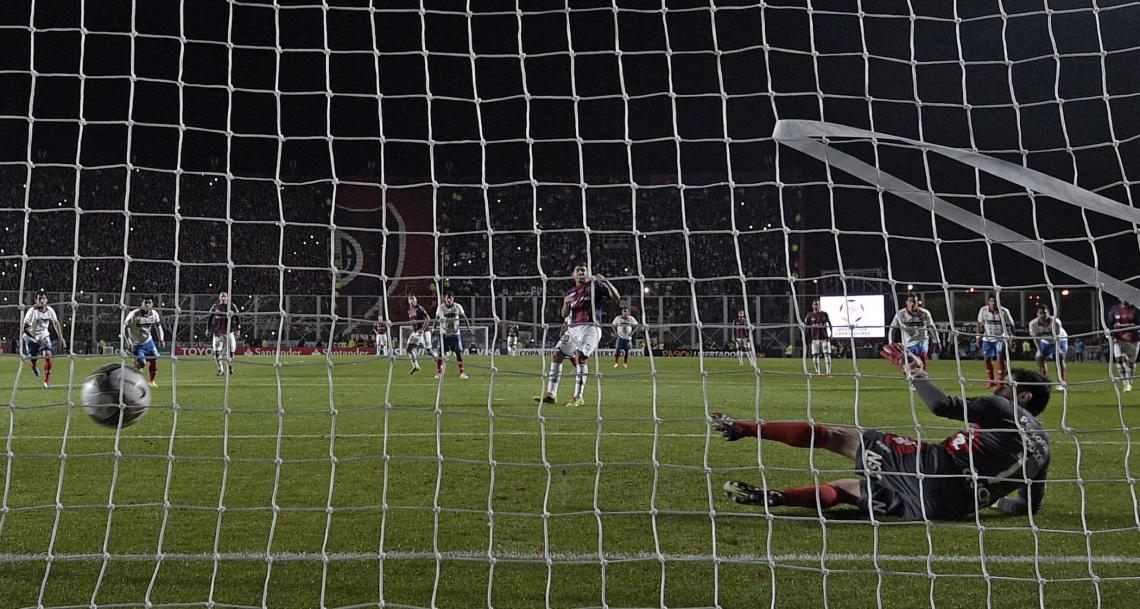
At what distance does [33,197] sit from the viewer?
3406cm

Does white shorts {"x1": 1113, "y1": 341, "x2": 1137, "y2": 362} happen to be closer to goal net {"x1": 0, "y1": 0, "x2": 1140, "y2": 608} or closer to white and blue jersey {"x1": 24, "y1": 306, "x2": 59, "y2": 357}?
goal net {"x1": 0, "y1": 0, "x2": 1140, "y2": 608}

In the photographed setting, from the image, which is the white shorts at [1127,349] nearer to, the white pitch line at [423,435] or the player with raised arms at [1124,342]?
the player with raised arms at [1124,342]

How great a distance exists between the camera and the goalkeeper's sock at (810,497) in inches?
161

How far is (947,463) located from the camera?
156 inches

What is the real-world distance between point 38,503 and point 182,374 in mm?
12936

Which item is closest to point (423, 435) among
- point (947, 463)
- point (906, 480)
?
point (906, 480)

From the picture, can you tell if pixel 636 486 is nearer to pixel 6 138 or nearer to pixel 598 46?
pixel 598 46

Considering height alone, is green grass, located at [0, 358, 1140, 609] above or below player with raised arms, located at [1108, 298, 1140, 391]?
below

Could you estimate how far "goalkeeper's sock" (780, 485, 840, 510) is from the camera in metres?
4.09

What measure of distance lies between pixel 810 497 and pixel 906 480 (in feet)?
1.50

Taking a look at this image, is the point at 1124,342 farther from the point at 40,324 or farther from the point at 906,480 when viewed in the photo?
the point at 40,324

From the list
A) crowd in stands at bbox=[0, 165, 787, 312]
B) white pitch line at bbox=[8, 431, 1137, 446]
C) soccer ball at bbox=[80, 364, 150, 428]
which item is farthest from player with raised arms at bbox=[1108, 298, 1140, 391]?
crowd in stands at bbox=[0, 165, 787, 312]

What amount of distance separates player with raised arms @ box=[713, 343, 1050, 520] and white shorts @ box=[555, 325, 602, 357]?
5.40 meters

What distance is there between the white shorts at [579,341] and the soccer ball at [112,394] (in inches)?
202
